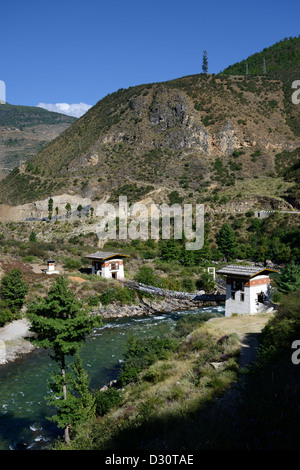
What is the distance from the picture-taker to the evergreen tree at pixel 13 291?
1117 inches

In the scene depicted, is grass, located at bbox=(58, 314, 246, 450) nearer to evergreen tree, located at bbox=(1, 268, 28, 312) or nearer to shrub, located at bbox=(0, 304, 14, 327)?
shrub, located at bbox=(0, 304, 14, 327)

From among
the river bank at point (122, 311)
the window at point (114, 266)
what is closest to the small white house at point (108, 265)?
the window at point (114, 266)

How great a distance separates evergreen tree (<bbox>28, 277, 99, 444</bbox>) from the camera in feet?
36.8

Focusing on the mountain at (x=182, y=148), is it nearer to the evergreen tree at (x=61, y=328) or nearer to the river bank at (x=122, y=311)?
the river bank at (x=122, y=311)

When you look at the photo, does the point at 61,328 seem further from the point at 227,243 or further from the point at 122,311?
the point at 227,243

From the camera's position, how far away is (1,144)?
19038 centimetres

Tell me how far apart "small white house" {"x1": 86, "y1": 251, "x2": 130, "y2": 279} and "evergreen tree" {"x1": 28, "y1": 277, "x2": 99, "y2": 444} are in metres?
25.1

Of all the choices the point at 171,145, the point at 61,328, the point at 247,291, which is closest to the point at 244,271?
the point at 247,291

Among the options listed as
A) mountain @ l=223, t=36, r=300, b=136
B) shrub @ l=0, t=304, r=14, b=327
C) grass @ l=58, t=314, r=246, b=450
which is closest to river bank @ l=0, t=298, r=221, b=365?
shrub @ l=0, t=304, r=14, b=327

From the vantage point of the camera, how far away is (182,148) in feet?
278

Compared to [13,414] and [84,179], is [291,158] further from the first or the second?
[13,414]

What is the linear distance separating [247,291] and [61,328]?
15.5 metres

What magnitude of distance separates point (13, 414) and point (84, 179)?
2764 inches
